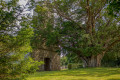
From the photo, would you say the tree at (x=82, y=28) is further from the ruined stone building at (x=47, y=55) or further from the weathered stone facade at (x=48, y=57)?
the weathered stone facade at (x=48, y=57)

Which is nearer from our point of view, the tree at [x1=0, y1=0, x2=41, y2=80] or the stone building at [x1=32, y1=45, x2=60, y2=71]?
the tree at [x1=0, y1=0, x2=41, y2=80]

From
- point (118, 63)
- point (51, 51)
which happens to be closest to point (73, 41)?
point (51, 51)

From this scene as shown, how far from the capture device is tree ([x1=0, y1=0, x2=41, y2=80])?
4716 mm

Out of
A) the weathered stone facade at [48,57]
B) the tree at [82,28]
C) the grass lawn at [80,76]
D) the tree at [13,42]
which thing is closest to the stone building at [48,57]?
the weathered stone facade at [48,57]

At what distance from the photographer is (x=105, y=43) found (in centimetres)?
1773

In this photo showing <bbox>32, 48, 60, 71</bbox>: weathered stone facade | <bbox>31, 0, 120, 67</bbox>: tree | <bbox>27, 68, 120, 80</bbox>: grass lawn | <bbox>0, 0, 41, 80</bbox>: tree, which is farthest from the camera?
<bbox>32, 48, 60, 71</bbox>: weathered stone facade

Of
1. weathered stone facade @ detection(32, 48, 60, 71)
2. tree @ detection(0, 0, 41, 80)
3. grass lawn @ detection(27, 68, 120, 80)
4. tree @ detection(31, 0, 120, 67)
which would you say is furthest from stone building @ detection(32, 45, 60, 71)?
tree @ detection(0, 0, 41, 80)

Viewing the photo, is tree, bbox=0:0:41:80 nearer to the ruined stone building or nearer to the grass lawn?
the grass lawn

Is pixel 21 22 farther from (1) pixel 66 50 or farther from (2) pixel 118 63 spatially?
(2) pixel 118 63

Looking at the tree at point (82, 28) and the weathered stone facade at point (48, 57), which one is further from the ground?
the tree at point (82, 28)

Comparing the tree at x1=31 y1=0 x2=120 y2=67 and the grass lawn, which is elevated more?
the tree at x1=31 y1=0 x2=120 y2=67

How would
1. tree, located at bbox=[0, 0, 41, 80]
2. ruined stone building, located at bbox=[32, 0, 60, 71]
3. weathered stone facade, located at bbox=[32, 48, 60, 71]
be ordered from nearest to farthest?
tree, located at bbox=[0, 0, 41, 80], ruined stone building, located at bbox=[32, 0, 60, 71], weathered stone facade, located at bbox=[32, 48, 60, 71]

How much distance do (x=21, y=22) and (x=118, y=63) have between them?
99.2 ft

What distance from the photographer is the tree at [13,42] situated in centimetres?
472
